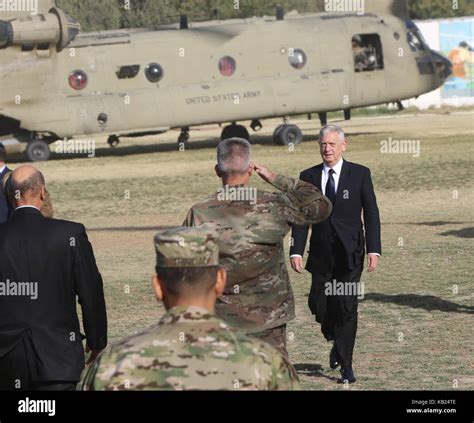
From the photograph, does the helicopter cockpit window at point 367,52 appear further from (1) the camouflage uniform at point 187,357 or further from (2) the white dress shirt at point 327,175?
(1) the camouflage uniform at point 187,357

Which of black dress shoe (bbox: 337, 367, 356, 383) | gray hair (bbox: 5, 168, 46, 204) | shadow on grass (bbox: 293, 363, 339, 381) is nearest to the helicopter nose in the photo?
shadow on grass (bbox: 293, 363, 339, 381)

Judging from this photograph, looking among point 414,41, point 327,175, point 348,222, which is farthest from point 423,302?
point 414,41

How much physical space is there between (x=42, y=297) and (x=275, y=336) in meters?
1.41

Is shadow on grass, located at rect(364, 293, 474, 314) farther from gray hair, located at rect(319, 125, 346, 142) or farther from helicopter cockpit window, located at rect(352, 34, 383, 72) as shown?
helicopter cockpit window, located at rect(352, 34, 383, 72)

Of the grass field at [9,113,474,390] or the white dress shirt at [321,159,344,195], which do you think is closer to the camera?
the white dress shirt at [321,159,344,195]

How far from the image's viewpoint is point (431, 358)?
35.1 ft

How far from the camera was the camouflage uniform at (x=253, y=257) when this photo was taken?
23.0ft

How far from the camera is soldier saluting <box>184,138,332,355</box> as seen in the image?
7.01 meters

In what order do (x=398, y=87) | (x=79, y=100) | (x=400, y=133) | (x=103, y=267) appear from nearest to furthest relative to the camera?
(x=103, y=267) → (x=79, y=100) → (x=398, y=87) → (x=400, y=133)

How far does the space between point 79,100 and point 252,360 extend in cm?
3032

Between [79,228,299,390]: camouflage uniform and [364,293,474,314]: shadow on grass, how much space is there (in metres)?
8.92

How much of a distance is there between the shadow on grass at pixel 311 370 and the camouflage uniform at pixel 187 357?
6090mm
